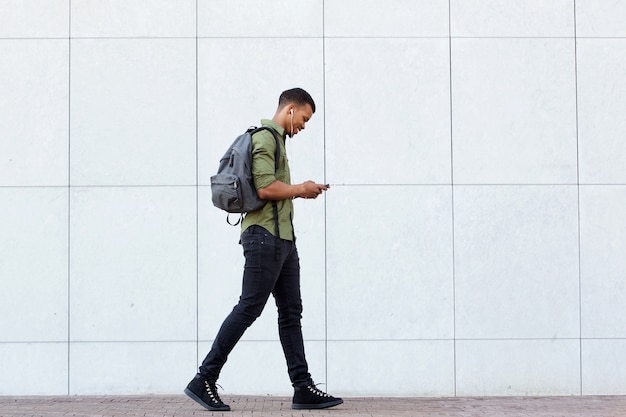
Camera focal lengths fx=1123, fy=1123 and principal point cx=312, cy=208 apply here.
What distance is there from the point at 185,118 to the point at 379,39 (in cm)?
150

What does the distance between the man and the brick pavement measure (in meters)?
0.17

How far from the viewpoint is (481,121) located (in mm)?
8102

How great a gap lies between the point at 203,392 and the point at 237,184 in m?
1.26

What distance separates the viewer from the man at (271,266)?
666 centimetres

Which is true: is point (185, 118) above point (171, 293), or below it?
above

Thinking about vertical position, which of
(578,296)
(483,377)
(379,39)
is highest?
(379,39)

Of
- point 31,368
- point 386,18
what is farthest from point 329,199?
point 31,368

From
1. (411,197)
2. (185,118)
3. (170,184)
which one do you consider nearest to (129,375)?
(170,184)

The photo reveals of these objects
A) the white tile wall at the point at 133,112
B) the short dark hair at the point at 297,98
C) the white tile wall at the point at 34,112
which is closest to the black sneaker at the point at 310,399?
the short dark hair at the point at 297,98

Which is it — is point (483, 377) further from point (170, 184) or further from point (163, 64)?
point (163, 64)

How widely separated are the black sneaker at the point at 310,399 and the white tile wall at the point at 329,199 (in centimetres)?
103

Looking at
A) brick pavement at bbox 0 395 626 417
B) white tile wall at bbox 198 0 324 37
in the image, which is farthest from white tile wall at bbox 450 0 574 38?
brick pavement at bbox 0 395 626 417

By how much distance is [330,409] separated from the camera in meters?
7.04

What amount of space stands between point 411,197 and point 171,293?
6.05ft
